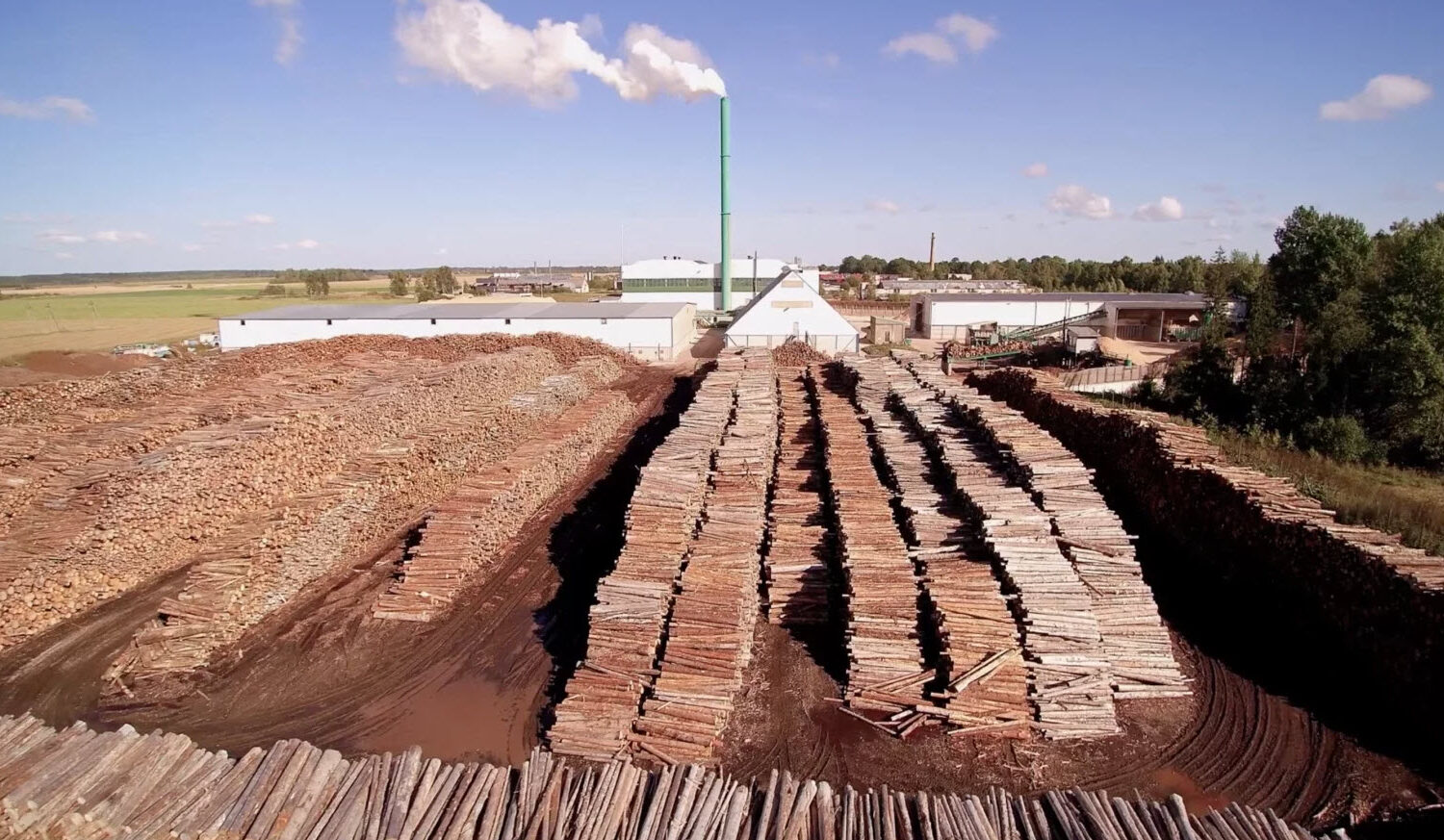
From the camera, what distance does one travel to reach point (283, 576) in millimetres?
14094

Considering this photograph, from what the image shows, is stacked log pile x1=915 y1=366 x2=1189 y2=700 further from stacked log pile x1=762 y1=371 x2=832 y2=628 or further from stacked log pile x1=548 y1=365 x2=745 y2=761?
stacked log pile x1=548 y1=365 x2=745 y2=761

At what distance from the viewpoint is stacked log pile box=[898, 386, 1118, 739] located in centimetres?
1016

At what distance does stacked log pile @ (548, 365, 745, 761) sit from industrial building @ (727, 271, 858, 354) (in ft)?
86.3

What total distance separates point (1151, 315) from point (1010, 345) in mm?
13331

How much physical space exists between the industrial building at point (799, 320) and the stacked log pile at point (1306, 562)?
23.1 m

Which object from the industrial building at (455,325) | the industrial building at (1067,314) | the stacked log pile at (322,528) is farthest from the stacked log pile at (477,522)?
the industrial building at (1067,314)

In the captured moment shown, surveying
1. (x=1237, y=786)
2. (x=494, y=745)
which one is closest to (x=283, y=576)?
(x=494, y=745)

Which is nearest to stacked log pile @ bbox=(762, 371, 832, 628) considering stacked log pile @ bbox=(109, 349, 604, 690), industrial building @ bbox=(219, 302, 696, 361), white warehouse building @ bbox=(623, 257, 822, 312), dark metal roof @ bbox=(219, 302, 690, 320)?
stacked log pile @ bbox=(109, 349, 604, 690)

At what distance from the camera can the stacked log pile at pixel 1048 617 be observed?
1016cm

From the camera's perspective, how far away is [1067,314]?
50156 millimetres

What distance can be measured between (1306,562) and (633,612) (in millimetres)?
11601

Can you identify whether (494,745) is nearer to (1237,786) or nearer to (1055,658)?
(1055,658)

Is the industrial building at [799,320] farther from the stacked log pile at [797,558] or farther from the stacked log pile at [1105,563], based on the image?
the stacked log pile at [1105,563]

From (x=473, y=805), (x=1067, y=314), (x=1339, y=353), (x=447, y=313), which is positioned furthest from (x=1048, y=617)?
(x=1067, y=314)
